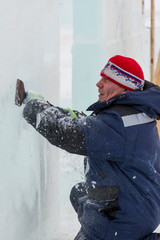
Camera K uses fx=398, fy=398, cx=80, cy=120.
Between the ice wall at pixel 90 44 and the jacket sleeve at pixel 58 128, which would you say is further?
the ice wall at pixel 90 44

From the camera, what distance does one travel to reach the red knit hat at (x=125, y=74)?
71.2 inches

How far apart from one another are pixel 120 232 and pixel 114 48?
7.58 feet

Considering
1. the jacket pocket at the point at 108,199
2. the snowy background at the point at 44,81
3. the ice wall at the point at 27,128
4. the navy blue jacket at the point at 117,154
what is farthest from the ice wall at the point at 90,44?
the jacket pocket at the point at 108,199

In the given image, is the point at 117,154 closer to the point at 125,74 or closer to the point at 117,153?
the point at 117,153

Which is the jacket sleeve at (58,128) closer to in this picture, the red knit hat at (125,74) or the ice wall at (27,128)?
the ice wall at (27,128)

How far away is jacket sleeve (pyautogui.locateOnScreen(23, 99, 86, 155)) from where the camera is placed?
1.59 m

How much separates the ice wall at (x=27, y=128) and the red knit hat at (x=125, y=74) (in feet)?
1.31

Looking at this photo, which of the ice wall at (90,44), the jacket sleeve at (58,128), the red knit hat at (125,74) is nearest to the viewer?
the jacket sleeve at (58,128)

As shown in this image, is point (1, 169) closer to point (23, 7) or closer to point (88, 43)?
point (23, 7)

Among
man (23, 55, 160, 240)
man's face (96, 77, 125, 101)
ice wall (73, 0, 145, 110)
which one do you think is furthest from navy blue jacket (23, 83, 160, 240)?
ice wall (73, 0, 145, 110)

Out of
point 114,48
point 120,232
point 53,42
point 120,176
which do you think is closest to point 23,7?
point 53,42

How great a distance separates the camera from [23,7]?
1814mm

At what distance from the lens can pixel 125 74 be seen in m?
1.81

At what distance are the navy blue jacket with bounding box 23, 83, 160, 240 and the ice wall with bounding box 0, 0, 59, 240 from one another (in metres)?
0.15
